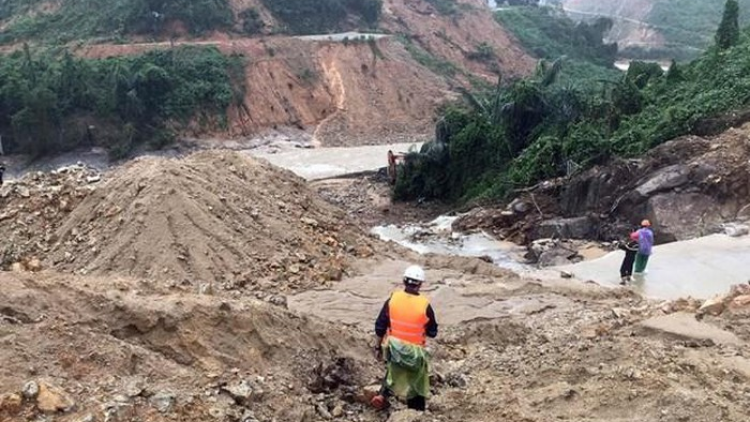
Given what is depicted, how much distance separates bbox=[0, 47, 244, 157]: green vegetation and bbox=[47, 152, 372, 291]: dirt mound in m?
21.6

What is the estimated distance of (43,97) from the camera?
102 feet

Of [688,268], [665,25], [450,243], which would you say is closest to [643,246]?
[688,268]

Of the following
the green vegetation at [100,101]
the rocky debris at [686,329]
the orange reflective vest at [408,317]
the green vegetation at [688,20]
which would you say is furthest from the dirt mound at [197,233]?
the green vegetation at [688,20]

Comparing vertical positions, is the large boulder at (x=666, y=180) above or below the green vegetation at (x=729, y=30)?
below

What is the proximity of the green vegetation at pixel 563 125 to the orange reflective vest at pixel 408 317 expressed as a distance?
531 inches

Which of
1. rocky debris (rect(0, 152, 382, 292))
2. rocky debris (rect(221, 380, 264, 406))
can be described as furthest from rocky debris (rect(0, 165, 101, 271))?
rocky debris (rect(221, 380, 264, 406))

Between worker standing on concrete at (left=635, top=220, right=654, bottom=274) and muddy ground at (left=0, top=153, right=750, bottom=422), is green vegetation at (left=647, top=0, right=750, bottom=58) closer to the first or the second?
worker standing on concrete at (left=635, top=220, right=654, bottom=274)

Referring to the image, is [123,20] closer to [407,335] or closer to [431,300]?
[431,300]

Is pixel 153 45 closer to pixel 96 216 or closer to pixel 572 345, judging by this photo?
pixel 96 216

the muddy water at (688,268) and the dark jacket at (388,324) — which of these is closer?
the dark jacket at (388,324)

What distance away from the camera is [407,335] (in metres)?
5.54

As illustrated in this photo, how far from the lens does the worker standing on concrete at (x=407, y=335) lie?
5516 mm

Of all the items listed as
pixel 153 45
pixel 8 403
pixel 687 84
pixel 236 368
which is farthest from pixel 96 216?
pixel 153 45

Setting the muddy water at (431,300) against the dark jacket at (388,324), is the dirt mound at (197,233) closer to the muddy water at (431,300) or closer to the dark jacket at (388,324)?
the muddy water at (431,300)
